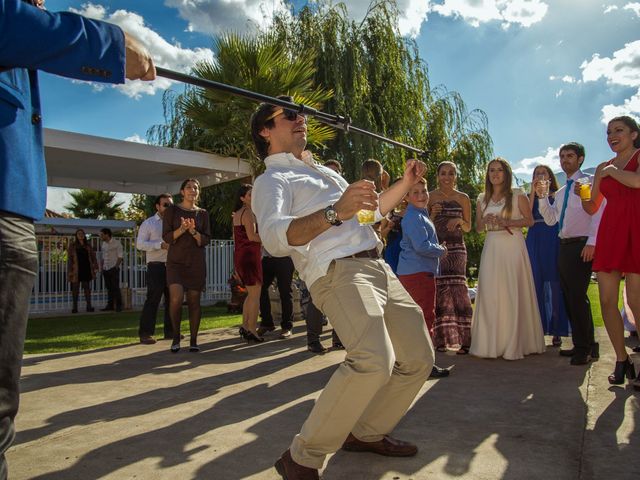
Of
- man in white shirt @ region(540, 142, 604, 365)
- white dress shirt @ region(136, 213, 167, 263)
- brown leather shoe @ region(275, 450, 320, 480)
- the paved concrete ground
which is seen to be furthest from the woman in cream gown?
white dress shirt @ region(136, 213, 167, 263)

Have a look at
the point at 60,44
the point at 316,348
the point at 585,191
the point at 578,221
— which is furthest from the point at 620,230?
the point at 60,44

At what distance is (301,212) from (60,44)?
1461 millimetres

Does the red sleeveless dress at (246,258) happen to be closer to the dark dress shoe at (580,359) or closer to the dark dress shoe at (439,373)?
the dark dress shoe at (439,373)

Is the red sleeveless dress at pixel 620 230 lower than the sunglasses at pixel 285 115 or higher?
lower

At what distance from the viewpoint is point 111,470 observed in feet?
9.53

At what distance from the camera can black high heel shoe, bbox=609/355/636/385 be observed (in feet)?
14.4

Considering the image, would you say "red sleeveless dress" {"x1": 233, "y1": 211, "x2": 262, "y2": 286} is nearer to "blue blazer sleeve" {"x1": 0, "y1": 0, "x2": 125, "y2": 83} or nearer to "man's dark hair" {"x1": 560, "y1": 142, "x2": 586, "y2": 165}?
"man's dark hair" {"x1": 560, "y1": 142, "x2": 586, "y2": 165}

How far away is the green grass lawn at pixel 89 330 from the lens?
759 cm

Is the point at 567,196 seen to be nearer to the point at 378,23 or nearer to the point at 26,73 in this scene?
the point at 26,73

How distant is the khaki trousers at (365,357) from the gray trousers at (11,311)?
1263mm

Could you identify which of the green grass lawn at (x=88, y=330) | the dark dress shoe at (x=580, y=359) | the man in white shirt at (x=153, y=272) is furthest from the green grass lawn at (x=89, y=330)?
the dark dress shoe at (x=580, y=359)

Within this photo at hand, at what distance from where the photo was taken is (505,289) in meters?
5.84

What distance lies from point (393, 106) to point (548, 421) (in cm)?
1616

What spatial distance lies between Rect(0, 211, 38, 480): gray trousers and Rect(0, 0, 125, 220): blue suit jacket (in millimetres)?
90
